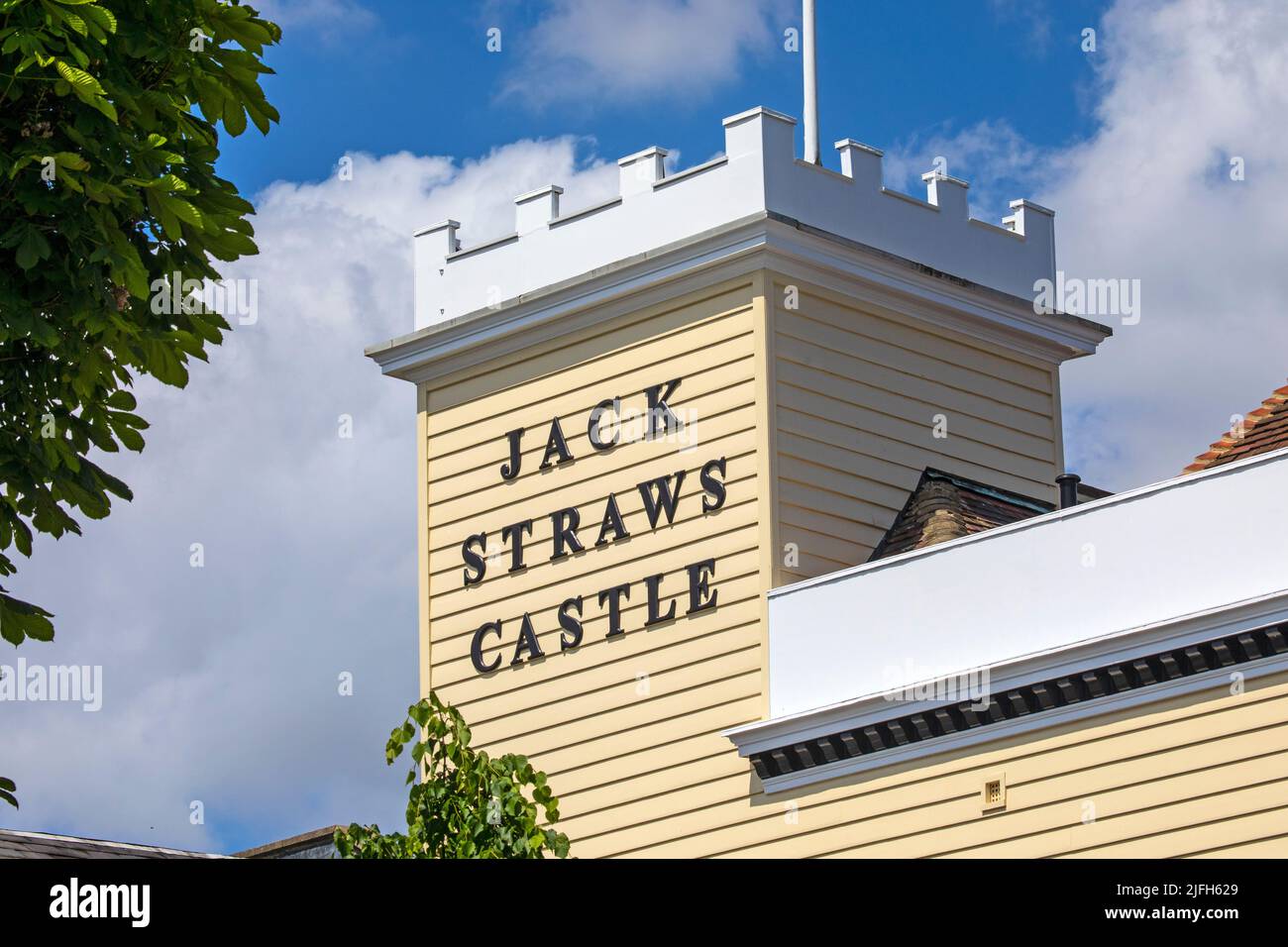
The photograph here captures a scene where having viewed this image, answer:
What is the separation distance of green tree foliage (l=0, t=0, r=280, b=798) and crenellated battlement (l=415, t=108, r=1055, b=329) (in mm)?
12988

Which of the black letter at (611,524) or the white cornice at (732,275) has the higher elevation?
the white cornice at (732,275)

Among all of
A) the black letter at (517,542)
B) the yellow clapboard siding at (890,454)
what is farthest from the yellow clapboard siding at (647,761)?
the yellow clapboard siding at (890,454)

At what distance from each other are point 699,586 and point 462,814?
6.91 metres

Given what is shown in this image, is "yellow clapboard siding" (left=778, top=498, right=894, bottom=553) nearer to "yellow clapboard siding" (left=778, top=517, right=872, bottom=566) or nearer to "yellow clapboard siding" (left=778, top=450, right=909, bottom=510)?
"yellow clapboard siding" (left=778, top=517, right=872, bottom=566)

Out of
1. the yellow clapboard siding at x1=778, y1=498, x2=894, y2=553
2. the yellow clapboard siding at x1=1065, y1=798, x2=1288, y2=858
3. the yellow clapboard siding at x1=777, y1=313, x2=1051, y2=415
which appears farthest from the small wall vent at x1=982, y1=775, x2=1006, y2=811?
the yellow clapboard siding at x1=777, y1=313, x2=1051, y2=415

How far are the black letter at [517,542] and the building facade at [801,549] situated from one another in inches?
1.2

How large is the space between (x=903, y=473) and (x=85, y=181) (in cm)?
1594

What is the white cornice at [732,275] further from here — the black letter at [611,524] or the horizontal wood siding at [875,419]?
the black letter at [611,524]

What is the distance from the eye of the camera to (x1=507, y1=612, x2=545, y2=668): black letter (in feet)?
88.5

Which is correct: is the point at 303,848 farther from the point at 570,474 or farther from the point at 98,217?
the point at 98,217

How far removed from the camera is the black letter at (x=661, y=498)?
86.0 feet
